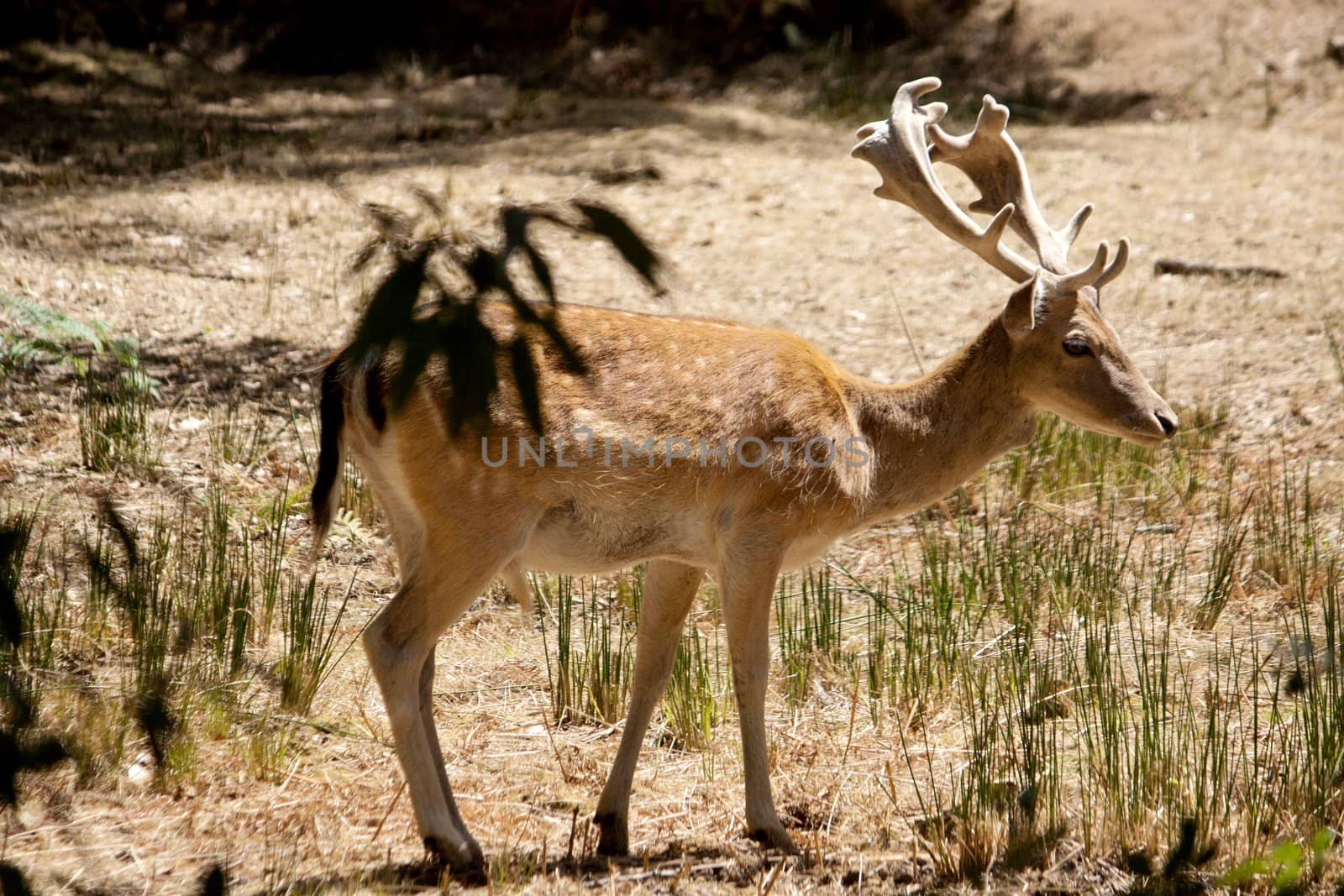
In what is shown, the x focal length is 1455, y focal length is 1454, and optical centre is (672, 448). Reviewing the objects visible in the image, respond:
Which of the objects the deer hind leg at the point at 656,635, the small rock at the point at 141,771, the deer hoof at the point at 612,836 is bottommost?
the deer hoof at the point at 612,836

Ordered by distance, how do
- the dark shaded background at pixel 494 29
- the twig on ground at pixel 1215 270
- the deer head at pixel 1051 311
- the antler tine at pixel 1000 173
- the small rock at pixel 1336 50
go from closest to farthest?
the deer head at pixel 1051 311 < the antler tine at pixel 1000 173 < the twig on ground at pixel 1215 270 < the small rock at pixel 1336 50 < the dark shaded background at pixel 494 29

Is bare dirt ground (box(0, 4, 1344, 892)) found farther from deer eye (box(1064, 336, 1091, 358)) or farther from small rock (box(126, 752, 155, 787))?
deer eye (box(1064, 336, 1091, 358))

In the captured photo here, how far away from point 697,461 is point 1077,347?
140 centimetres

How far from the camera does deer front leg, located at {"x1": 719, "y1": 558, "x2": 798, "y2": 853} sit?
4.64 meters

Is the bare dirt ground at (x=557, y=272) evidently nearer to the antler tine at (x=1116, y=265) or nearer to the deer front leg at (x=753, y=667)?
the deer front leg at (x=753, y=667)

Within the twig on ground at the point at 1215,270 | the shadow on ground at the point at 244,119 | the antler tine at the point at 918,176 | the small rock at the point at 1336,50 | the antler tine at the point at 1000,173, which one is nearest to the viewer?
the antler tine at the point at 918,176

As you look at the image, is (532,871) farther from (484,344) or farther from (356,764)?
(484,344)

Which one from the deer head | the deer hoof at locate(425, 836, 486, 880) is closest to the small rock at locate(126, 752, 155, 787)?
the deer hoof at locate(425, 836, 486, 880)

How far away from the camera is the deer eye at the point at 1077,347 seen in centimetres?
496

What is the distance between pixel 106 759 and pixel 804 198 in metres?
8.23

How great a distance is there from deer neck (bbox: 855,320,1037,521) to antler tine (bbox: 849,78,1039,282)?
0.29 meters

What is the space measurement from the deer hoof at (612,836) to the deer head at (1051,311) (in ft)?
6.63

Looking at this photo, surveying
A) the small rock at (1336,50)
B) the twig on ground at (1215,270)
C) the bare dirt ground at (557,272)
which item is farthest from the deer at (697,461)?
the small rock at (1336,50)

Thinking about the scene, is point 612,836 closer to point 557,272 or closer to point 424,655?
point 424,655
